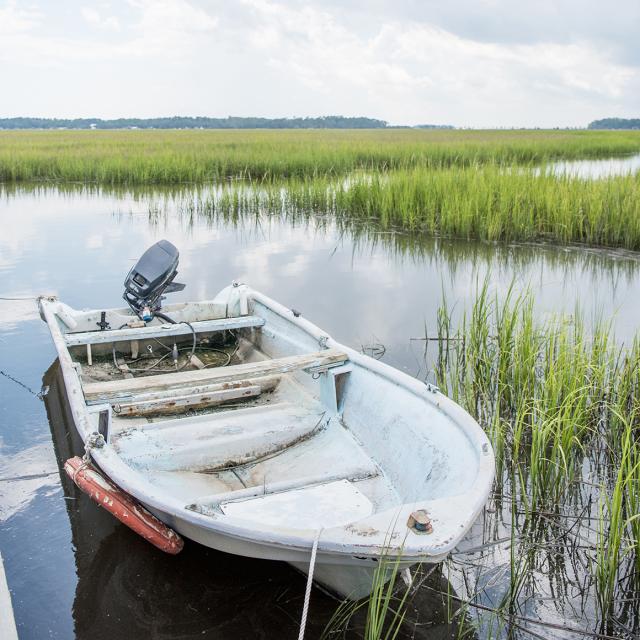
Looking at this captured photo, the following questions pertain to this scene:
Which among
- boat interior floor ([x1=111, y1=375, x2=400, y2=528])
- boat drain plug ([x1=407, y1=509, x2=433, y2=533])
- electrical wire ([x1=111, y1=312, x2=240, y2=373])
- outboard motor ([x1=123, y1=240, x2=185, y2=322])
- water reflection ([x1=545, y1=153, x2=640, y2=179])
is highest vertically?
water reflection ([x1=545, y1=153, x2=640, y2=179])

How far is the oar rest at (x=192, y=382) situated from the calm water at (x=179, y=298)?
0.55m

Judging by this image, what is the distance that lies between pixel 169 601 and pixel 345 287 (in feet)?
17.4

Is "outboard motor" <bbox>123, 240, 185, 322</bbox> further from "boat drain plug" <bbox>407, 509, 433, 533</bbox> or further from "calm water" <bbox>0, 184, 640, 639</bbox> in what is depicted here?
"boat drain plug" <bbox>407, 509, 433, 533</bbox>

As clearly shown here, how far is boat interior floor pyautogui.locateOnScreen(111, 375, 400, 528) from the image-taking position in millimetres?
2773

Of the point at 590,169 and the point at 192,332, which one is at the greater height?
the point at 590,169

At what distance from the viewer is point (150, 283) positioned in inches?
184

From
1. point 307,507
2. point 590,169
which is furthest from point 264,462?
point 590,169

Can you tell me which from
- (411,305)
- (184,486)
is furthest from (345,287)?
(184,486)

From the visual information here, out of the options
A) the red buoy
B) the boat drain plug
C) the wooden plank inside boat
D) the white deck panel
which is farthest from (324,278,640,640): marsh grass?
the wooden plank inside boat

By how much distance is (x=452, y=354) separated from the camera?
5148 millimetres

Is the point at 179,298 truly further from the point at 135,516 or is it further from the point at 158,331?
the point at 135,516

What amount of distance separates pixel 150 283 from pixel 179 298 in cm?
267

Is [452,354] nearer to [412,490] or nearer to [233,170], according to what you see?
[412,490]

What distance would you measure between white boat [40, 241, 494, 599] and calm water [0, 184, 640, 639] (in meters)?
0.27
